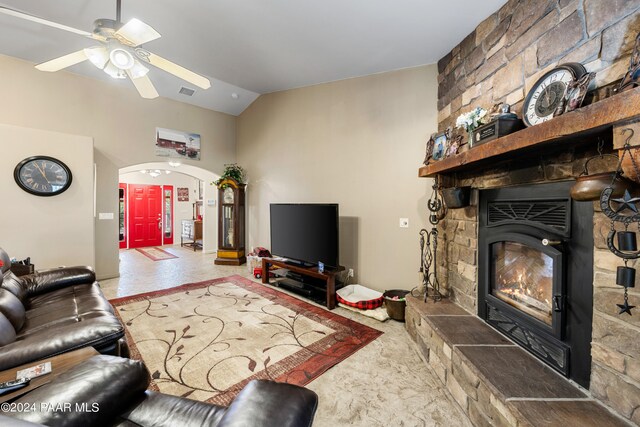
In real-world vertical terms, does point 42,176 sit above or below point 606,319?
above

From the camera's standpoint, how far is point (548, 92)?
5.10ft

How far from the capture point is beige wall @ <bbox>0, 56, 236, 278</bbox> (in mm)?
3932

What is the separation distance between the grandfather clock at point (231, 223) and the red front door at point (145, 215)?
14.5 ft

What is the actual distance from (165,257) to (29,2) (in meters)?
5.34

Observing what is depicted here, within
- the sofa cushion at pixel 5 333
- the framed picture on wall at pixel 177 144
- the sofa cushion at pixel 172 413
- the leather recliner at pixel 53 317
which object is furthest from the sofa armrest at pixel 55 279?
the framed picture on wall at pixel 177 144

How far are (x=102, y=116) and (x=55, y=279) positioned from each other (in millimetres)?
3211

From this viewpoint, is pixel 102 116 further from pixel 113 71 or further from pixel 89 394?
pixel 89 394

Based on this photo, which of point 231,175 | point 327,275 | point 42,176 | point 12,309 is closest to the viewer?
point 12,309

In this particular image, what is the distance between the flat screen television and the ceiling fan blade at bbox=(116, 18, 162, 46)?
237cm

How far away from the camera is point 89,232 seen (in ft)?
13.7

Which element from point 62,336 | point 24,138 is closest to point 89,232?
point 24,138

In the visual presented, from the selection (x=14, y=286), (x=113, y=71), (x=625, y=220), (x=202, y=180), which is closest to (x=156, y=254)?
(x=202, y=180)

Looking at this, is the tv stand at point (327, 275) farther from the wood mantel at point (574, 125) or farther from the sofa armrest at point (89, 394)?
the sofa armrest at point (89, 394)

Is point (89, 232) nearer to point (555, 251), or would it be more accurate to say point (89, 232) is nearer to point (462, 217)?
point (462, 217)
